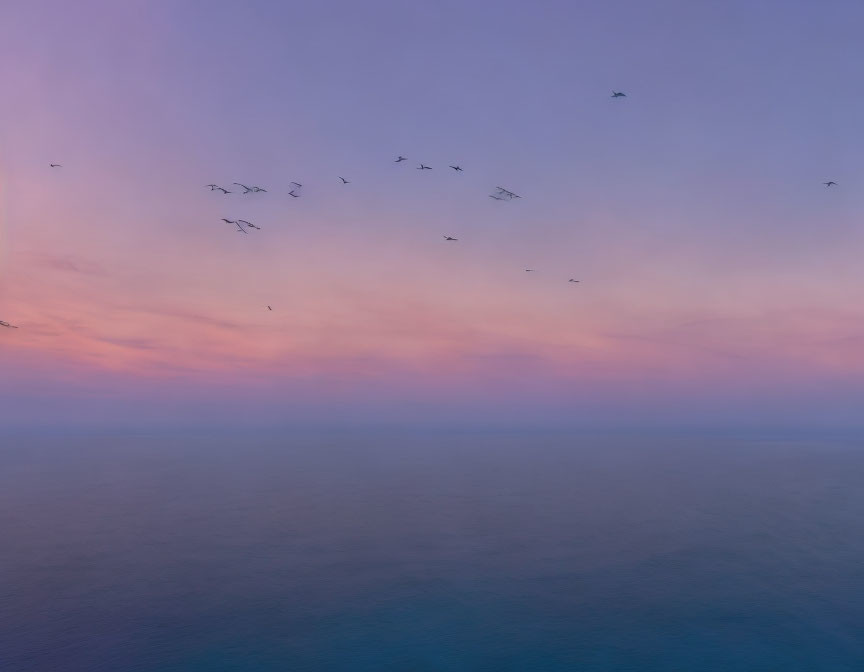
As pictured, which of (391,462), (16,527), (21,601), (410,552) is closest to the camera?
(21,601)

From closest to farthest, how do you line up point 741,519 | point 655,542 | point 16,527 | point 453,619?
1. point 453,619
2. point 655,542
3. point 16,527
4. point 741,519

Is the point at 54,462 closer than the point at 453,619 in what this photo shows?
No

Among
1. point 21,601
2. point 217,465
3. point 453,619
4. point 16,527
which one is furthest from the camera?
point 217,465

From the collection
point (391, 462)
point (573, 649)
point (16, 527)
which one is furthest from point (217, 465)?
point (573, 649)

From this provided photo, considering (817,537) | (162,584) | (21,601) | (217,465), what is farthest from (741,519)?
(217,465)

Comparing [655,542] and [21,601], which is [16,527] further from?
[655,542]

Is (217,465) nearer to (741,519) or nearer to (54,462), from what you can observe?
(54,462)
